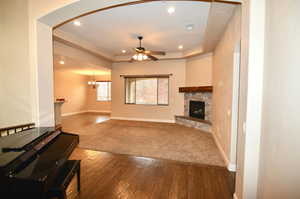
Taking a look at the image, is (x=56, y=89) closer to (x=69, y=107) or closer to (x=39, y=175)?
(x=69, y=107)

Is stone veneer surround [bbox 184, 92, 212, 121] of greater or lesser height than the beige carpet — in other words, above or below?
above

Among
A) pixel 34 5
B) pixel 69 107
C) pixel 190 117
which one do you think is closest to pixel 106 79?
pixel 69 107

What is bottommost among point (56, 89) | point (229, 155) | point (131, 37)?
point (229, 155)

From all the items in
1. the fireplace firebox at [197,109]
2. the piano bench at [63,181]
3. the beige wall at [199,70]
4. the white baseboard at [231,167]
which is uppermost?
the beige wall at [199,70]

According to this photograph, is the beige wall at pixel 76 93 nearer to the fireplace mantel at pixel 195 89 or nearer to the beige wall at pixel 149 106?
the beige wall at pixel 149 106

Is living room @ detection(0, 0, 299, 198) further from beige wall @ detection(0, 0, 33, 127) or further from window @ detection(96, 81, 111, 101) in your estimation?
window @ detection(96, 81, 111, 101)

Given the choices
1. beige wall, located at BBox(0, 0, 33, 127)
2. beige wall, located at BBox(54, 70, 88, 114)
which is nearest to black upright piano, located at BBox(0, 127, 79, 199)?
beige wall, located at BBox(0, 0, 33, 127)

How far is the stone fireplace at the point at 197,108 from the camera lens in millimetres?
4855

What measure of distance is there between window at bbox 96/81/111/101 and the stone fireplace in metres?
5.52

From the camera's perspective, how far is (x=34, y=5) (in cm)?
192

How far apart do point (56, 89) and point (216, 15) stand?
8.42 m

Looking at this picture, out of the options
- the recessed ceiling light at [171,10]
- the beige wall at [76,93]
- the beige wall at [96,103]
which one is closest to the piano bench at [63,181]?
the recessed ceiling light at [171,10]

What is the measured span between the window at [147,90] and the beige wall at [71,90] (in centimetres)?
417

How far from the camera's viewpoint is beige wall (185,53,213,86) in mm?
4926
